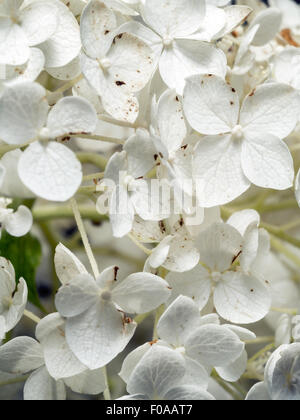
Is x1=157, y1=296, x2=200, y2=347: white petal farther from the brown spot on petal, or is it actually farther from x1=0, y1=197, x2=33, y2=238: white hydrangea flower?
the brown spot on petal

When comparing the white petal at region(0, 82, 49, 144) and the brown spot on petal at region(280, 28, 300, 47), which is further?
the brown spot on petal at region(280, 28, 300, 47)

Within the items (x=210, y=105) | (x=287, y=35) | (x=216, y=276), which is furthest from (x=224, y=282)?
(x=287, y=35)

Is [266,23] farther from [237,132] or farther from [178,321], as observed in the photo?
[178,321]

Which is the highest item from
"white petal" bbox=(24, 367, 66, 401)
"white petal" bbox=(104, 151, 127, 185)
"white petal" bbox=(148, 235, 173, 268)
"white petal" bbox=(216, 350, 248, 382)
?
"white petal" bbox=(104, 151, 127, 185)

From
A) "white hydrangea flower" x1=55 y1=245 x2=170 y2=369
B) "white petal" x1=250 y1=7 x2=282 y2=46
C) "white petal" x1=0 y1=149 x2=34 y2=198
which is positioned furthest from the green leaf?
"white petal" x1=250 y1=7 x2=282 y2=46

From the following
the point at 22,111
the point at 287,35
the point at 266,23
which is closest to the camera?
the point at 22,111

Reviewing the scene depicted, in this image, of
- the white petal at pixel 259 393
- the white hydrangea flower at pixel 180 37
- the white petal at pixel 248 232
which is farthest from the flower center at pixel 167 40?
the white petal at pixel 259 393

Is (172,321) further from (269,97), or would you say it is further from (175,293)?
(269,97)
